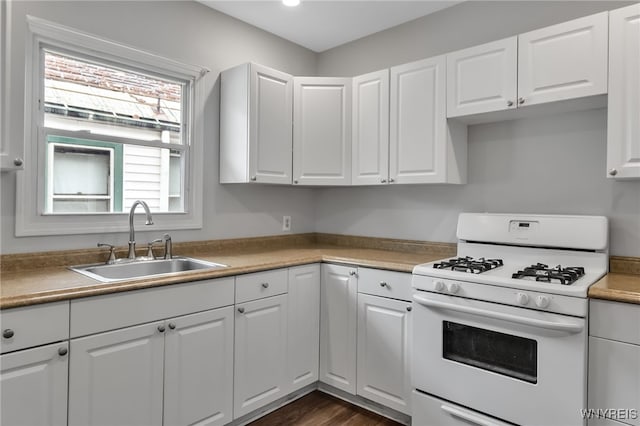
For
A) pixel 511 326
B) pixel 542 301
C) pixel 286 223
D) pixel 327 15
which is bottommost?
pixel 511 326

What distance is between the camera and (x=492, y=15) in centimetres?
257

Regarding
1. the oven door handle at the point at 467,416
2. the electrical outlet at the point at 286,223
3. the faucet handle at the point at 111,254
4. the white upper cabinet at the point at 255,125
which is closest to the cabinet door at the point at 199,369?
the faucet handle at the point at 111,254

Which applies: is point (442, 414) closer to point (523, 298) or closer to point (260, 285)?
point (523, 298)

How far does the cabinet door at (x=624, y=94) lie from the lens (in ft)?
5.99

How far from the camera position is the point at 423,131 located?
2.56m

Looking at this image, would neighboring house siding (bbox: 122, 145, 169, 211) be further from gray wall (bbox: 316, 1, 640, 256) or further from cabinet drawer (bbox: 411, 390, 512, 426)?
cabinet drawer (bbox: 411, 390, 512, 426)

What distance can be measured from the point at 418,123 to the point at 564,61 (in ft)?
2.78

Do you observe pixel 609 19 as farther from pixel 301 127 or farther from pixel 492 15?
pixel 301 127

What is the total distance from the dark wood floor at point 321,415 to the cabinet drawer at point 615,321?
1.23 meters

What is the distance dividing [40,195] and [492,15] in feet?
9.42

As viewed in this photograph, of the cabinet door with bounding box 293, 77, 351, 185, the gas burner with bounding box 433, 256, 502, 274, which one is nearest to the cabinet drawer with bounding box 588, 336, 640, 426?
the gas burner with bounding box 433, 256, 502, 274

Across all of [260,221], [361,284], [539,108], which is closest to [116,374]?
[361,284]

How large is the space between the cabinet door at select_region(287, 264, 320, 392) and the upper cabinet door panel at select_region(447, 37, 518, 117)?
1355mm

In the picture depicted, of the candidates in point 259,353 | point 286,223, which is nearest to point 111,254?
point 259,353
